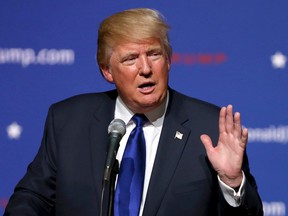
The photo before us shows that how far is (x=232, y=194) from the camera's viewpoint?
2.39 m

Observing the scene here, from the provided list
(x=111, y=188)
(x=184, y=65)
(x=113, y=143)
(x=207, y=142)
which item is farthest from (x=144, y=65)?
(x=184, y=65)

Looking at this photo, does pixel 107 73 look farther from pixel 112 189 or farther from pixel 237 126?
pixel 112 189

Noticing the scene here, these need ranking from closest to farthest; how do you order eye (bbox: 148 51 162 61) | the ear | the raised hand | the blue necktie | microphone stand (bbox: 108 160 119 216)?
microphone stand (bbox: 108 160 119 216) < the raised hand < the blue necktie < eye (bbox: 148 51 162 61) < the ear

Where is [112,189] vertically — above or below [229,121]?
below

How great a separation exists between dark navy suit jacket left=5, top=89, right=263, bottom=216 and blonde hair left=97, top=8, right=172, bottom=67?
275mm

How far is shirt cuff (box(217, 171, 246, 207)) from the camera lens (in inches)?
93.4

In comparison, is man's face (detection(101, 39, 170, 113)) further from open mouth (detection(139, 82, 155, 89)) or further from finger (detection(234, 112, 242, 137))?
finger (detection(234, 112, 242, 137))

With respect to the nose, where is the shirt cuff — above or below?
below

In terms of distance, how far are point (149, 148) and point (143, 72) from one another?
0.91 feet

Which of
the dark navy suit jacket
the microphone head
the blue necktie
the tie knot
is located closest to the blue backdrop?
the dark navy suit jacket

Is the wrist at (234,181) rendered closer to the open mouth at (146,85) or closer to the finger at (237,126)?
the finger at (237,126)


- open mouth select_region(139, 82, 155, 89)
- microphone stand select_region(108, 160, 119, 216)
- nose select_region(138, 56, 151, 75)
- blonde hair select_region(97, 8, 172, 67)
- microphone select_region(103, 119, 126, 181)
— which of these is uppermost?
blonde hair select_region(97, 8, 172, 67)

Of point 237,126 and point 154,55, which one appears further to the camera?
point 154,55

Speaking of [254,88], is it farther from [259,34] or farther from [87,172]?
[87,172]
